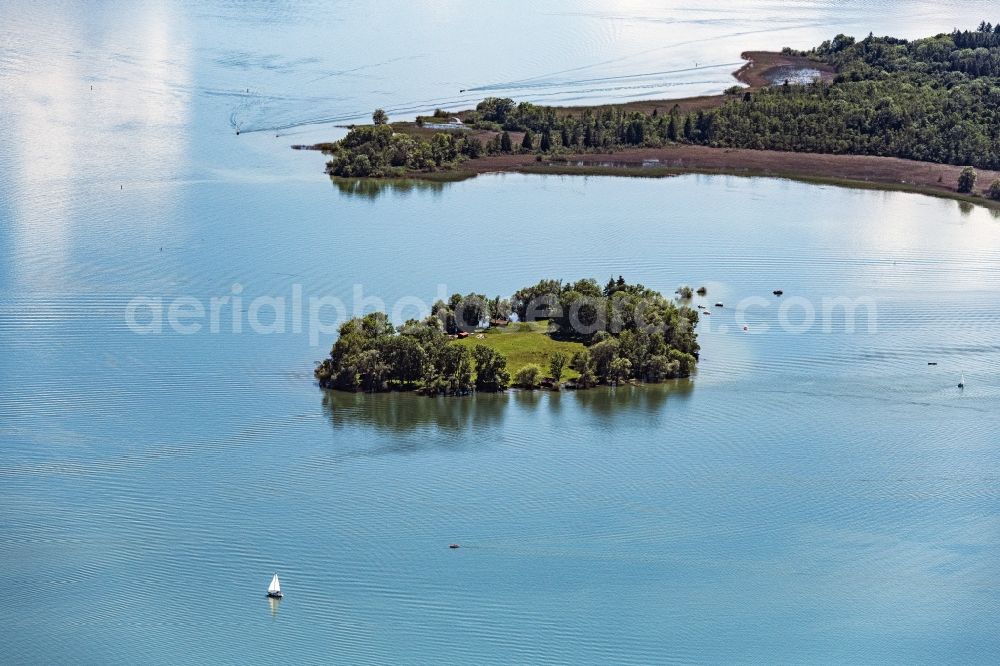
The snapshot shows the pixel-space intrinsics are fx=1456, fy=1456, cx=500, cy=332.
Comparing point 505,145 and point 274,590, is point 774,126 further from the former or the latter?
point 274,590

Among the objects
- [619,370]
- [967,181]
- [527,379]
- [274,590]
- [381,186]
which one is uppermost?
[967,181]

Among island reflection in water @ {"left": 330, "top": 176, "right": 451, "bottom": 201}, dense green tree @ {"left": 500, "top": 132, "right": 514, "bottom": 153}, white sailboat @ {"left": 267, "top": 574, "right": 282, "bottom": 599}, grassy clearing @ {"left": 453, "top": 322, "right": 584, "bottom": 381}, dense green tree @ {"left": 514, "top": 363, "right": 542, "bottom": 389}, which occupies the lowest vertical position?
white sailboat @ {"left": 267, "top": 574, "right": 282, "bottom": 599}

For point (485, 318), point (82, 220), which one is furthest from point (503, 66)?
point (485, 318)

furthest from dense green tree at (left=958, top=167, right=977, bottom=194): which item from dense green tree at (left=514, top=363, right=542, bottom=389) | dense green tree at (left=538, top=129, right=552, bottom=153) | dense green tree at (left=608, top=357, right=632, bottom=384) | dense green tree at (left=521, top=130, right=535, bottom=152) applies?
dense green tree at (left=514, top=363, right=542, bottom=389)

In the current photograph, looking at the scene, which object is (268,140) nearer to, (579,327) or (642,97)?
(642,97)

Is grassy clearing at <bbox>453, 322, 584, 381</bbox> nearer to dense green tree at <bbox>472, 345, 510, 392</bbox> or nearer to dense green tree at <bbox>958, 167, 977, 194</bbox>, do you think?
dense green tree at <bbox>472, 345, 510, 392</bbox>

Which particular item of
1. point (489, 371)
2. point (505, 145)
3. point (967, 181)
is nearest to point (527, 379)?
point (489, 371)

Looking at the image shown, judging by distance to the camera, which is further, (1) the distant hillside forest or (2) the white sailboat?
(1) the distant hillside forest

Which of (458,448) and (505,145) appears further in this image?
(505,145)

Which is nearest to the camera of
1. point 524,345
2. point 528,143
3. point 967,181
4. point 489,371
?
point 489,371
